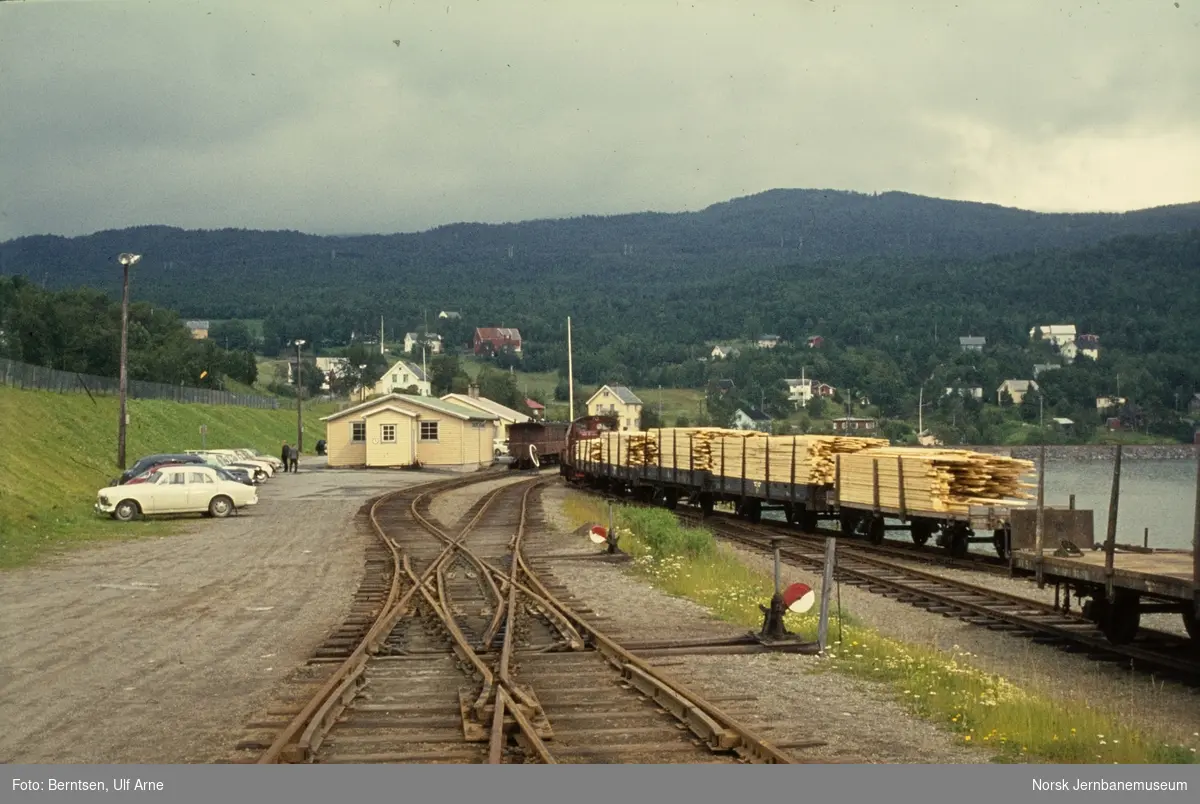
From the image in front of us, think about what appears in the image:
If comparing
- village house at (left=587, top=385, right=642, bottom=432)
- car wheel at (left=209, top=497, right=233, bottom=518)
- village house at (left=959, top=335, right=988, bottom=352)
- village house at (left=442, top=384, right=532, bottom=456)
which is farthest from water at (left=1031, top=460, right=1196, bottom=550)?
village house at (left=442, top=384, right=532, bottom=456)

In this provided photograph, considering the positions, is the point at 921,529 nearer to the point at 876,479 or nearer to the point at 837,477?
the point at 876,479

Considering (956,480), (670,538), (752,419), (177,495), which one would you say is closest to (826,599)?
(670,538)

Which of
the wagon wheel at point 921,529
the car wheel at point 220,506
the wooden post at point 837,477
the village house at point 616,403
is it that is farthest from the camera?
the village house at point 616,403

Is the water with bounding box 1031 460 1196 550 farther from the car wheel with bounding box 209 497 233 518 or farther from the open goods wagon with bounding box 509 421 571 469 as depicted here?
the open goods wagon with bounding box 509 421 571 469

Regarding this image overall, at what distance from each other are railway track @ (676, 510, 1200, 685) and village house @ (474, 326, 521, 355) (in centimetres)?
15974

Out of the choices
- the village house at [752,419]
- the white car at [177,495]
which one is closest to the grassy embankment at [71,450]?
the white car at [177,495]

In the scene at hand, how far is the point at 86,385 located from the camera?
2488 inches

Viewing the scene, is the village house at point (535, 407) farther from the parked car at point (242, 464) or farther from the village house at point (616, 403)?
the parked car at point (242, 464)

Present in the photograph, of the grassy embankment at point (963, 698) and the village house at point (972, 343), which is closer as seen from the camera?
the grassy embankment at point (963, 698)

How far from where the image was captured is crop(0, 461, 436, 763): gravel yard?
9953 millimetres

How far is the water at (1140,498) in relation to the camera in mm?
39312

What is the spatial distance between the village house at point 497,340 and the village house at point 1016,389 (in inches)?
5623

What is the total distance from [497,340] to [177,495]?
154m

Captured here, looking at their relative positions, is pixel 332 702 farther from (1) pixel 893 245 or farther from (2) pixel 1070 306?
(1) pixel 893 245
